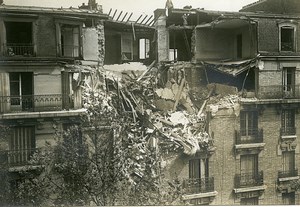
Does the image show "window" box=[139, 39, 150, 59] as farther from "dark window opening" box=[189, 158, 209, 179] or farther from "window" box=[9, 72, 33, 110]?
"dark window opening" box=[189, 158, 209, 179]

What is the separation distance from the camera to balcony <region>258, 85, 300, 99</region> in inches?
348

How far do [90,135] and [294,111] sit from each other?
17.5ft

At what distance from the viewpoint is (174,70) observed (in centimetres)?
860

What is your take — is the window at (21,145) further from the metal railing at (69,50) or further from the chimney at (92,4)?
the chimney at (92,4)

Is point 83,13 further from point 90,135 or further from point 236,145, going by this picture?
point 236,145

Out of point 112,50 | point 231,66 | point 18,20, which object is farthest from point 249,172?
point 18,20

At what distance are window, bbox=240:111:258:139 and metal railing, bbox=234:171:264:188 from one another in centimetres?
105

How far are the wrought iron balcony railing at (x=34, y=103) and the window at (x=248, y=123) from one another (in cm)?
439

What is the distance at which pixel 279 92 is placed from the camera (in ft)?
29.1

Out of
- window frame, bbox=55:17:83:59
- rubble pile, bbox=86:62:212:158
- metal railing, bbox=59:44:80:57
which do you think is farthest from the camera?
rubble pile, bbox=86:62:212:158

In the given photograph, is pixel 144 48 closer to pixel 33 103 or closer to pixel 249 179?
pixel 33 103

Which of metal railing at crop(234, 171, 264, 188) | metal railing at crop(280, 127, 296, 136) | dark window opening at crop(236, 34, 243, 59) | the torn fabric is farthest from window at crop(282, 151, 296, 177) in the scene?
dark window opening at crop(236, 34, 243, 59)

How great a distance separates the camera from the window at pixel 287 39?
29.1 feet

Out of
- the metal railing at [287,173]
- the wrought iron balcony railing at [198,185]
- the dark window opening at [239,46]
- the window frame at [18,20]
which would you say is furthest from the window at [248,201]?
the window frame at [18,20]
